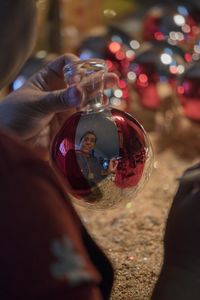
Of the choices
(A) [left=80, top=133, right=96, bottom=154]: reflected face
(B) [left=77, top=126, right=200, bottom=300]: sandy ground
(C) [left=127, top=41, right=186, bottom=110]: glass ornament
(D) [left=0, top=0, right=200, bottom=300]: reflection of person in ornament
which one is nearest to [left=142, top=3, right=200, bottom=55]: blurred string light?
(C) [left=127, top=41, right=186, bottom=110]: glass ornament

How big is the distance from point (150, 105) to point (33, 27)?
0.63 m

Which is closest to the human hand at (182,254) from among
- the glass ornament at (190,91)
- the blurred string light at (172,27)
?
the glass ornament at (190,91)

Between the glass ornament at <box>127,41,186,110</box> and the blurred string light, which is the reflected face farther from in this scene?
the blurred string light

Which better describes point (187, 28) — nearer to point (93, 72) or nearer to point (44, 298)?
point (93, 72)

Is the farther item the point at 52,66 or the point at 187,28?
the point at 187,28

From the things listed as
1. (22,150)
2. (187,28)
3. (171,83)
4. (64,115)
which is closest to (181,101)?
(171,83)

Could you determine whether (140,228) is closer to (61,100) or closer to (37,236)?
(61,100)

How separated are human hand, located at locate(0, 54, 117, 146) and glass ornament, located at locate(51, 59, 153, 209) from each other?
0.02 meters

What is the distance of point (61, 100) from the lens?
625mm

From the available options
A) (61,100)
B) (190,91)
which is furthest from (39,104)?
(190,91)

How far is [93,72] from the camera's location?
0.59m

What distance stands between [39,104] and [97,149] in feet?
0.35

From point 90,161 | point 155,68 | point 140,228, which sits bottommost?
point 140,228

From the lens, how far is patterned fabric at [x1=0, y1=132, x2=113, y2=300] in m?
0.32
